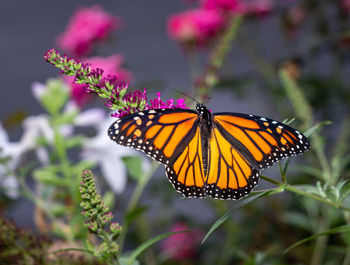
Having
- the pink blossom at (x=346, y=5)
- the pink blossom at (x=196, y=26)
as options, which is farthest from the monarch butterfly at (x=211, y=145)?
the pink blossom at (x=346, y=5)

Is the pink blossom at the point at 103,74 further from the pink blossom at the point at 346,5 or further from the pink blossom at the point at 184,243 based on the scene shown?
the pink blossom at the point at 346,5

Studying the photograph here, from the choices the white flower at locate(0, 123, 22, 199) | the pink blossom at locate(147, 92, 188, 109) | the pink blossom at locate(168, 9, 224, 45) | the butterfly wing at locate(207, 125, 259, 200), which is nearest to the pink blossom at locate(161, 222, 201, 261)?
the pink blossom at locate(168, 9, 224, 45)

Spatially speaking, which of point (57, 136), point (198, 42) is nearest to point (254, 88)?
point (198, 42)

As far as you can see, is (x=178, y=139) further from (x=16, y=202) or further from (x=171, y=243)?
(x=171, y=243)

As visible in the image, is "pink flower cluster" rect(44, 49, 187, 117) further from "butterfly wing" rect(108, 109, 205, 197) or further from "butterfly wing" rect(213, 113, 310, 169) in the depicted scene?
"butterfly wing" rect(213, 113, 310, 169)

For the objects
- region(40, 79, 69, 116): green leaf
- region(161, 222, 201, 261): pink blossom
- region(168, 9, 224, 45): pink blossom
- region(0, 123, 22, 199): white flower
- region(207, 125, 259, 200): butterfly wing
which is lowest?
region(161, 222, 201, 261): pink blossom

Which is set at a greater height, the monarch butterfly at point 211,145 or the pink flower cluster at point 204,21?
the pink flower cluster at point 204,21
